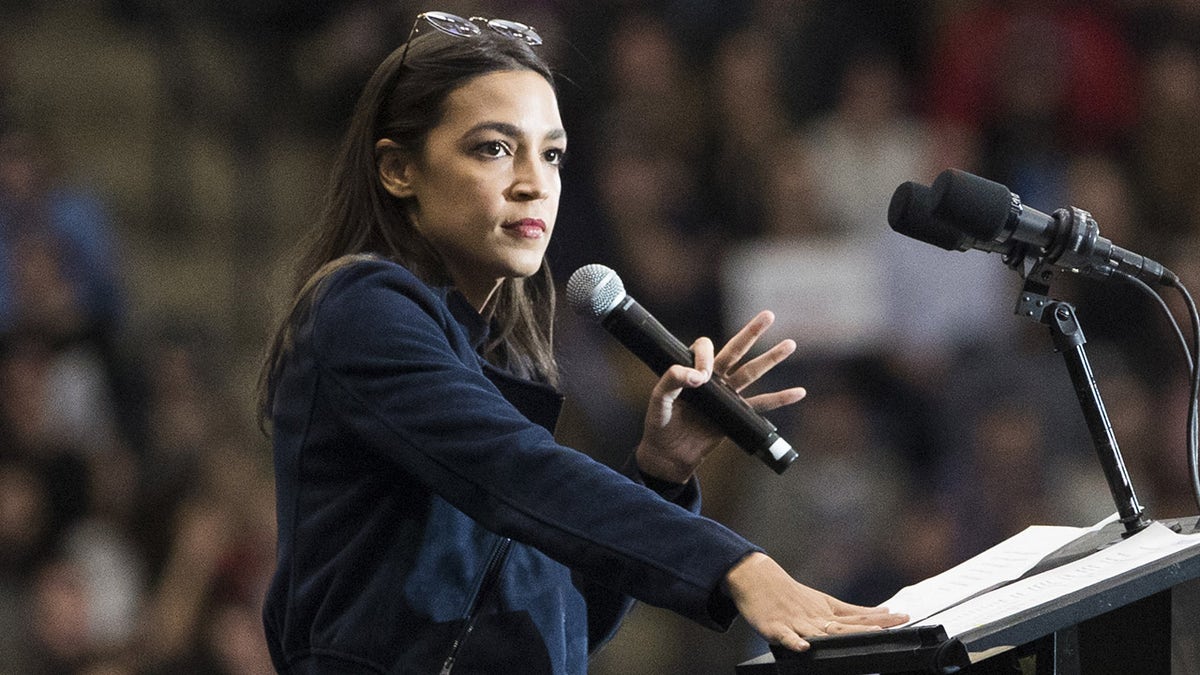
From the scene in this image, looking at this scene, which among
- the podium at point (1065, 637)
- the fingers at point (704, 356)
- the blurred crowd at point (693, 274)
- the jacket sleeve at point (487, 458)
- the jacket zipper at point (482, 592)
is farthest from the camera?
the blurred crowd at point (693, 274)

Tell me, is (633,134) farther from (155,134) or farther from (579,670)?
(579,670)

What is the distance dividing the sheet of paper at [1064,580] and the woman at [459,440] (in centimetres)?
9

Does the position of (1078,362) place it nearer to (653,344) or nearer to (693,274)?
(653,344)

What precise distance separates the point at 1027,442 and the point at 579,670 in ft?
9.96

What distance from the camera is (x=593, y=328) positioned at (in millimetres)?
4980

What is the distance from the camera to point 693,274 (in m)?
5.09

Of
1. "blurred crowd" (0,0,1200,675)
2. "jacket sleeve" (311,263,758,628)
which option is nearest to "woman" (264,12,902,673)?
"jacket sleeve" (311,263,758,628)

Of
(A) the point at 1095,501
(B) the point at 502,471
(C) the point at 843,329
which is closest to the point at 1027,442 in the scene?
(A) the point at 1095,501

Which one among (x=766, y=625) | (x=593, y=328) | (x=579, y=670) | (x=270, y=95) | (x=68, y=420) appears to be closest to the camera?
(x=766, y=625)

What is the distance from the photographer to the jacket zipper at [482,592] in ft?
5.68

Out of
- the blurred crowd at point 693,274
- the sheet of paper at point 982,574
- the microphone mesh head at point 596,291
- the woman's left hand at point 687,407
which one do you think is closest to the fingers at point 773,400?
the woman's left hand at point 687,407

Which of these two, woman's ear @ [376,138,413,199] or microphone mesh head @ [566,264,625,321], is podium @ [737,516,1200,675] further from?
woman's ear @ [376,138,413,199]

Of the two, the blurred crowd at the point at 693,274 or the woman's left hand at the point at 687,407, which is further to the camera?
the blurred crowd at the point at 693,274

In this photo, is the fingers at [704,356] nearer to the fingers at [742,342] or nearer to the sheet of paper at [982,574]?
the fingers at [742,342]
